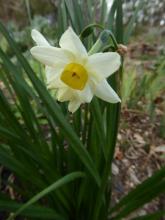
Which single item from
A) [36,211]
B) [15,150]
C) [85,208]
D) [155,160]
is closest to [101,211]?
[85,208]

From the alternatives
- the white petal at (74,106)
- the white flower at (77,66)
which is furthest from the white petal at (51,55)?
the white petal at (74,106)

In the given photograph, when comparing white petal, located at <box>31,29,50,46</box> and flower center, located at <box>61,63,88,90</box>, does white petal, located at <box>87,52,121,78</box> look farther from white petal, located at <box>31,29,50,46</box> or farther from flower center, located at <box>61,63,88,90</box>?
white petal, located at <box>31,29,50,46</box>

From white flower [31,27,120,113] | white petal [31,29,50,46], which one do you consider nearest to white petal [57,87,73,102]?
white flower [31,27,120,113]

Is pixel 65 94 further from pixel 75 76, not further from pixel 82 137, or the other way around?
pixel 82 137

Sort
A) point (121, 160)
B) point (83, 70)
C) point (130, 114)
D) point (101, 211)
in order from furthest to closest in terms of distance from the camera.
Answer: point (130, 114)
point (121, 160)
point (101, 211)
point (83, 70)

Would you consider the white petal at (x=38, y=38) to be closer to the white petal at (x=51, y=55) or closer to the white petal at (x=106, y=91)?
the white petal at (x=51, y=55)

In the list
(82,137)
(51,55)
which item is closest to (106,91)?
(51,55)

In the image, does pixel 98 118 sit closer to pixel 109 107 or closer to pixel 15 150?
pixel 109 107

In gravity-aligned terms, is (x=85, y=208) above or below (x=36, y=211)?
below
